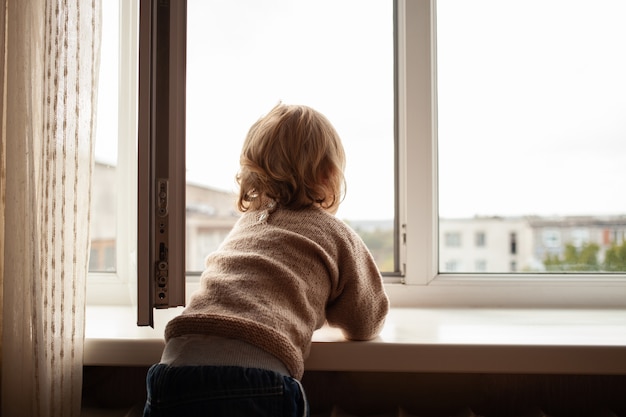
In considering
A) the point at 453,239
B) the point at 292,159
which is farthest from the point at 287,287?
the point at 453,239

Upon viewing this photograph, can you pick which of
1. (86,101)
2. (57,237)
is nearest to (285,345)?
(57,237)

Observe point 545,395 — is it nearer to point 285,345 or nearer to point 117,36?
point 285,345

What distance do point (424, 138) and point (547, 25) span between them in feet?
1.44

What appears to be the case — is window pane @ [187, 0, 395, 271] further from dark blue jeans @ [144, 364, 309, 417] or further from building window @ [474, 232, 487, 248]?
dark blue jeans @ [144, 364, 309, 417]

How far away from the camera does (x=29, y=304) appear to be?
1.09 meters

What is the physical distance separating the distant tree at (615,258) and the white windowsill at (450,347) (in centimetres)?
26

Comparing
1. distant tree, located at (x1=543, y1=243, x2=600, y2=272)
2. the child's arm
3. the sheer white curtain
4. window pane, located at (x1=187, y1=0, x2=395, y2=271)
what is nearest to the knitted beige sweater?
the child's arm

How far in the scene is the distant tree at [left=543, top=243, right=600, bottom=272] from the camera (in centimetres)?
146

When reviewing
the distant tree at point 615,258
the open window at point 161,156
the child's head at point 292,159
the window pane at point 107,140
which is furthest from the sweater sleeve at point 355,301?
the distant tree at point 615,258

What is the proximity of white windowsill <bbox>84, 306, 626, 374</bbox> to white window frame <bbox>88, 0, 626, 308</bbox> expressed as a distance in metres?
0.19

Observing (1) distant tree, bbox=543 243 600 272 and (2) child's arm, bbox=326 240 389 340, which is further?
(1) distant tree, bbox=543 243 600 272

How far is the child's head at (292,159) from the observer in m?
1.11

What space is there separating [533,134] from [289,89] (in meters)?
0.63

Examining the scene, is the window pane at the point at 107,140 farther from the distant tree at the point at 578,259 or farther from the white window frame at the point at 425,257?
the distant tree at the point at 578,259
